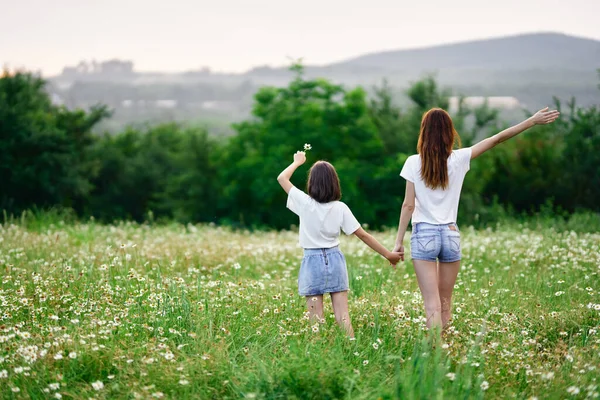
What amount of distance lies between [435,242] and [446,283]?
492 mm

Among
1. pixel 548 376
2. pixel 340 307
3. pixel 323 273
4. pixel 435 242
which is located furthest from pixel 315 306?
pixel 548 376

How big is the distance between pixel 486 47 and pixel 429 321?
617ft

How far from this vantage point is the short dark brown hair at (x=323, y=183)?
548 centimetres

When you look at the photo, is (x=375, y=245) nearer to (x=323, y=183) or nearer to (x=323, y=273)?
(x=323, y=273)

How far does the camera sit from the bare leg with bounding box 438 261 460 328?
541 cm

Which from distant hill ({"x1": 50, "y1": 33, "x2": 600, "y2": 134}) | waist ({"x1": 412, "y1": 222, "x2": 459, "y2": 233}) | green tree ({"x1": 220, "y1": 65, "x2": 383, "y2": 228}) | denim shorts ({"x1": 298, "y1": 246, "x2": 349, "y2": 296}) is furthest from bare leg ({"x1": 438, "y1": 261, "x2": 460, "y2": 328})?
distant hill ({"x1": 50, "y1": 33, "x2": 600, "y2": 134})

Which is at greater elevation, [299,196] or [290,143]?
[299,196]

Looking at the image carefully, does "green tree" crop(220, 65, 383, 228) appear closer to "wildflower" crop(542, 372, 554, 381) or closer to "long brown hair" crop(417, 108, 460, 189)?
"long brown hair" crop(417, 108, 460, 189)

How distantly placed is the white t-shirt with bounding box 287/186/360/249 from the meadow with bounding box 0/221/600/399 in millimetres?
720

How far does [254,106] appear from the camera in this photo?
3975 centimetres

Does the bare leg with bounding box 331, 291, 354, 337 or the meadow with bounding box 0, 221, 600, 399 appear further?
the bare leg with bounding box 331, 291, 354, 337

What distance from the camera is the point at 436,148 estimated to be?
527cm

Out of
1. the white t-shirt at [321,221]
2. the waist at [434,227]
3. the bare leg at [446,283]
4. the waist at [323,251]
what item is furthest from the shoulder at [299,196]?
the bare leg at [446,283]

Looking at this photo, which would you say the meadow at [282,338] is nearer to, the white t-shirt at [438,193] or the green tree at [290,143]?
the white t-shirt at [438,193]
